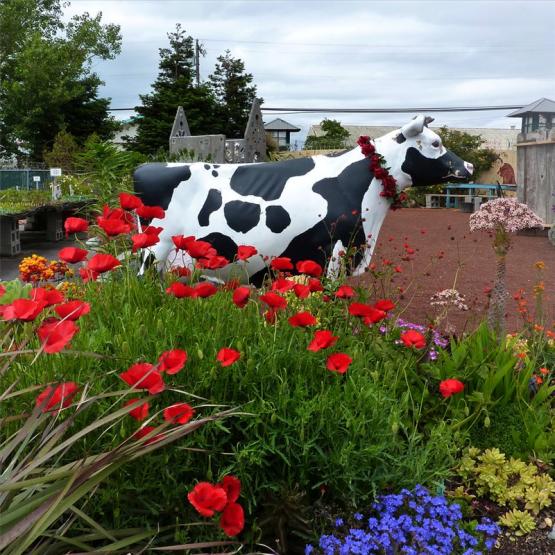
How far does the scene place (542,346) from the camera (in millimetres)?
3477

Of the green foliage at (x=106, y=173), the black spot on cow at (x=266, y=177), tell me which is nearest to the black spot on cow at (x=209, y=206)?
the black spot on cow at (x=266, y=177)

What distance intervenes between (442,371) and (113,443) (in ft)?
4.85

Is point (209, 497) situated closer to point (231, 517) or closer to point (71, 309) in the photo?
point (231, 517)

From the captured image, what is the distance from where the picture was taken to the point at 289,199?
415 cm

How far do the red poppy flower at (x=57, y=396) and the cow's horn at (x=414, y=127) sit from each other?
3.11m

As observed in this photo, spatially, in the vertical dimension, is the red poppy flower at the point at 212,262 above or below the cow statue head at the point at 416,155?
below

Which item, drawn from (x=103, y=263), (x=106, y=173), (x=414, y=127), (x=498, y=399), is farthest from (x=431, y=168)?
(x=106, y=173)

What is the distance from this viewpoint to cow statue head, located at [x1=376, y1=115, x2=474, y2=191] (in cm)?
429

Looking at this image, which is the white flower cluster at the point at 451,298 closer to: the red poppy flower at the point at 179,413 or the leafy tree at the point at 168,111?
the red poppy flower at the point at 179,413

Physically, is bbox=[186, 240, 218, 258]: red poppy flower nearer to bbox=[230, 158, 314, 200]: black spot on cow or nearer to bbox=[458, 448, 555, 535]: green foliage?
bbox=[458, 448, 555, 535]: green foliage

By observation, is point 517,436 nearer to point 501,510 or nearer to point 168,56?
point 501,510

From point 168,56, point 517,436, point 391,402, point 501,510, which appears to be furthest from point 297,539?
point 168,56

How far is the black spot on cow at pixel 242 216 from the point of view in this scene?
4145 millimetres

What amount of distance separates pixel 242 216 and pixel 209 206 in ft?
0.77
